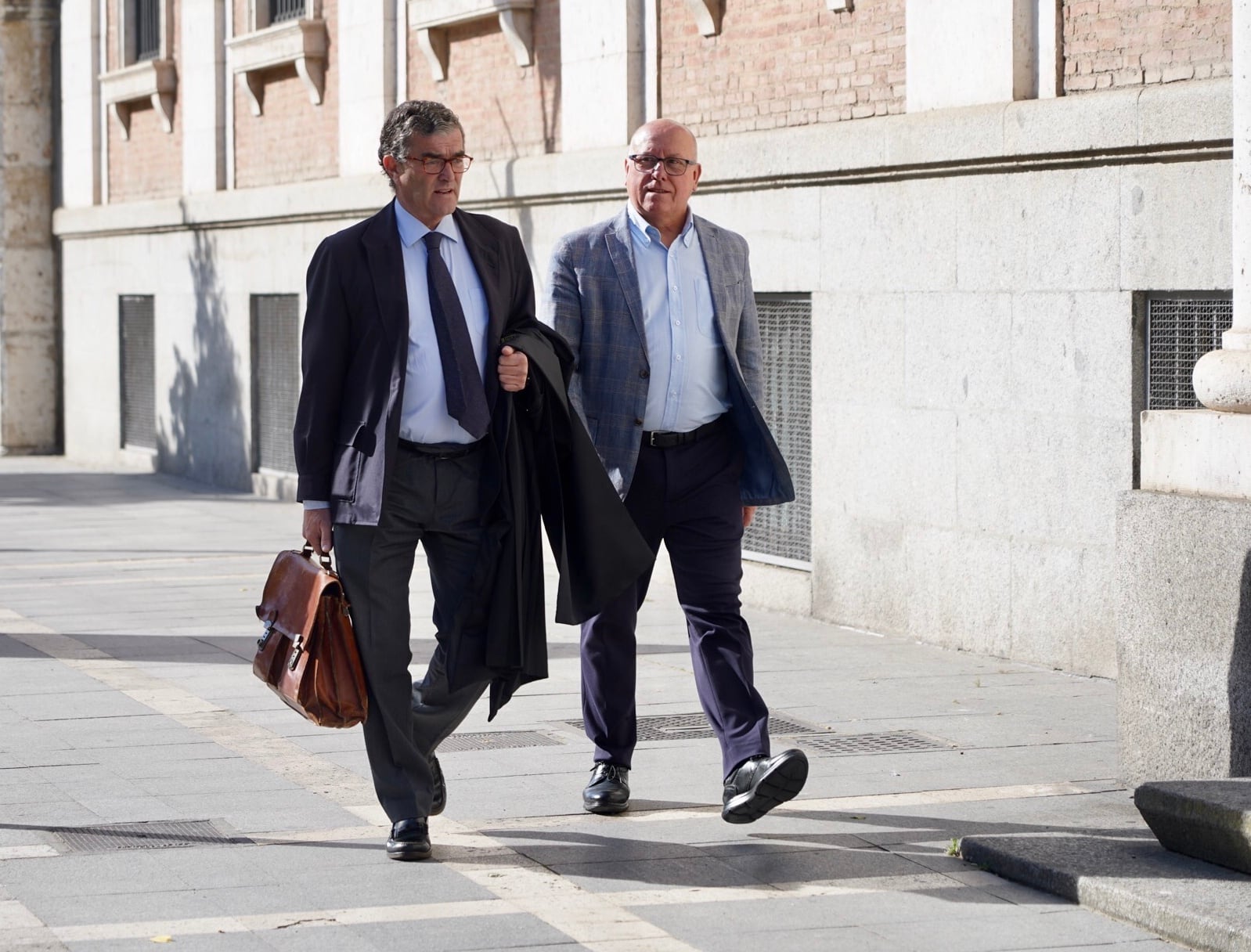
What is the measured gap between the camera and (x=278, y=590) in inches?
228

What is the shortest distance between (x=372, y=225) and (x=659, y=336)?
0.92m

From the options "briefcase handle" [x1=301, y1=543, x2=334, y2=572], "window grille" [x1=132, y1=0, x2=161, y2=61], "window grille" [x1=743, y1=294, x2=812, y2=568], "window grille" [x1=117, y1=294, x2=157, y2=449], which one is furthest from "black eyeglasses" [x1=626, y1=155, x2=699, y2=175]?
"window grille" [x1=132, y1=0, x2=161, y2=61]

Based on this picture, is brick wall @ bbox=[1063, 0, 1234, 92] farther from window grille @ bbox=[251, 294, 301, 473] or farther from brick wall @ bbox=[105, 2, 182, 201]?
brick wall @ bbox=[105, 2, 182, 201]

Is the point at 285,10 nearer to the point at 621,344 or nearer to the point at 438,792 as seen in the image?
the point at 621,344

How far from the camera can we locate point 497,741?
295 inches

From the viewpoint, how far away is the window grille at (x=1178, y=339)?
855cm

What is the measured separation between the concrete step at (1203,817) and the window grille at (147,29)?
1766 cm

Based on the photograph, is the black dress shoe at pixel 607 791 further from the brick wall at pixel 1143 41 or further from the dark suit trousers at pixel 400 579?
the brick wall at pixel 1143 41

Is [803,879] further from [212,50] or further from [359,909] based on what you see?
[212,50]

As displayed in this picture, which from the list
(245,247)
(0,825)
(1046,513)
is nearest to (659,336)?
(0,825)

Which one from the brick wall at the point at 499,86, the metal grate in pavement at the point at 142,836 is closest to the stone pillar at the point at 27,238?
the brick wall at the point at 499,86

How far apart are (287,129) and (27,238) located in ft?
21.8

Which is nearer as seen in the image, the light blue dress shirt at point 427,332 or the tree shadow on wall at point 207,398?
the light blue dress shirt at point 427,332

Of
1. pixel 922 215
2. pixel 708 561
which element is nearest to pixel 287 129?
pixel 922 215
